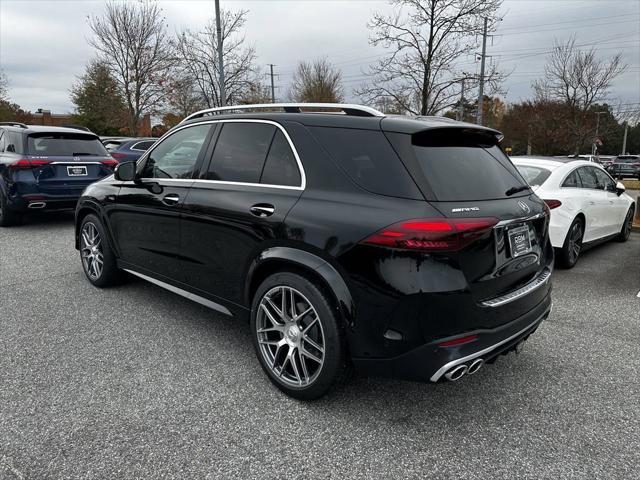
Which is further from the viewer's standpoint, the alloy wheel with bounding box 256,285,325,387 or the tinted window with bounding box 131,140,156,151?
the tinted window with bounding box 131,140,156,151

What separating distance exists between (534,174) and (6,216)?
8.51m

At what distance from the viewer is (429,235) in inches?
88.2

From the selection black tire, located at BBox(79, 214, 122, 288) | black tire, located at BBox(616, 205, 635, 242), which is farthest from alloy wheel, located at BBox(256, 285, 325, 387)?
black tire, located at BBox(616, 205, 635, 242)

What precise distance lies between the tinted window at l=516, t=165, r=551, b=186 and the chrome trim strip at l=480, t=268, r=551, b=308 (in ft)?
10.4

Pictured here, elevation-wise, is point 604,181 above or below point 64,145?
below

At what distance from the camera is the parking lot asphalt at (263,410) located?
226 cm

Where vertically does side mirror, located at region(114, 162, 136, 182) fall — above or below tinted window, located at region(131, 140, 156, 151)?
below

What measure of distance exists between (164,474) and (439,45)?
51.1 feet

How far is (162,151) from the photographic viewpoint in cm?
401

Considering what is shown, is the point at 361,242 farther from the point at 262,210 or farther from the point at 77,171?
the point at 77,171

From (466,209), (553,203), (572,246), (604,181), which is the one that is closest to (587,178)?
(604,181)

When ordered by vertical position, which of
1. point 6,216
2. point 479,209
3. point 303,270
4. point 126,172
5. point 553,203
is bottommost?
point 6,216

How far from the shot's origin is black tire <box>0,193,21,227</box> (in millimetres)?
7918

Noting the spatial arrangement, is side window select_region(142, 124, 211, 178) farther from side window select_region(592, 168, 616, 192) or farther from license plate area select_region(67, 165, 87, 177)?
side window select_region(592, 168, 616, 192)
